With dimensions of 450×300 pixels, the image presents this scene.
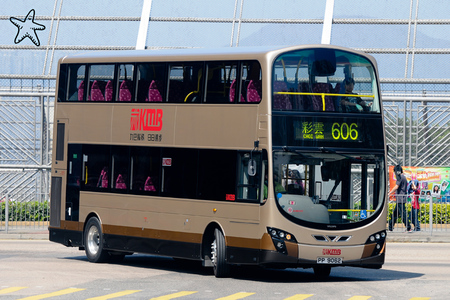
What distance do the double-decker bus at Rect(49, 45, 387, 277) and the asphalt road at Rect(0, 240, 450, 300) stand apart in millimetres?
464

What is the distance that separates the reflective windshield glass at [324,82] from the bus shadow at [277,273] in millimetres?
2772

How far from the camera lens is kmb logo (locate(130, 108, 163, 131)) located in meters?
17.6

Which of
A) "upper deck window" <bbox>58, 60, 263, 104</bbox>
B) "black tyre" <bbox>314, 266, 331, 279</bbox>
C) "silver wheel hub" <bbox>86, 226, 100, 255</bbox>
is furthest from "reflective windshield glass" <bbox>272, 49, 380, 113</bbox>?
"silver wheel hub" <bbox>86, 226, 100, 255</bbox>

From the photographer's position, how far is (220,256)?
16.0m

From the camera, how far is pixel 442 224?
85.9 ft

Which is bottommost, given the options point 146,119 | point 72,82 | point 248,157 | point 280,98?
point 248,157

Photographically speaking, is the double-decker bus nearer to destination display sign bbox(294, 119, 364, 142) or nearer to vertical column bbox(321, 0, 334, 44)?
destination display sign bbox(294, 119, 364, 142)

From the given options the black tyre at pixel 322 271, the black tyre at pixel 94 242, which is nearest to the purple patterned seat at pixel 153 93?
the black tyre at pixel 94 242

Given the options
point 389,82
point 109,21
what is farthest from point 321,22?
point 109,21

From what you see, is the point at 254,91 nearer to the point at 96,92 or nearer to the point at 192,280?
the point at 192,280

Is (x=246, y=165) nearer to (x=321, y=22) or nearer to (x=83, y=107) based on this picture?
(x=83, y=107)

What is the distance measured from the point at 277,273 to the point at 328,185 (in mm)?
2553

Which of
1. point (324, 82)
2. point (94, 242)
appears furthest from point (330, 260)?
point (94, 242)

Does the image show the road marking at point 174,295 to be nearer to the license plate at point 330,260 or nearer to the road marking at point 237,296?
the road marking at point 237,296
